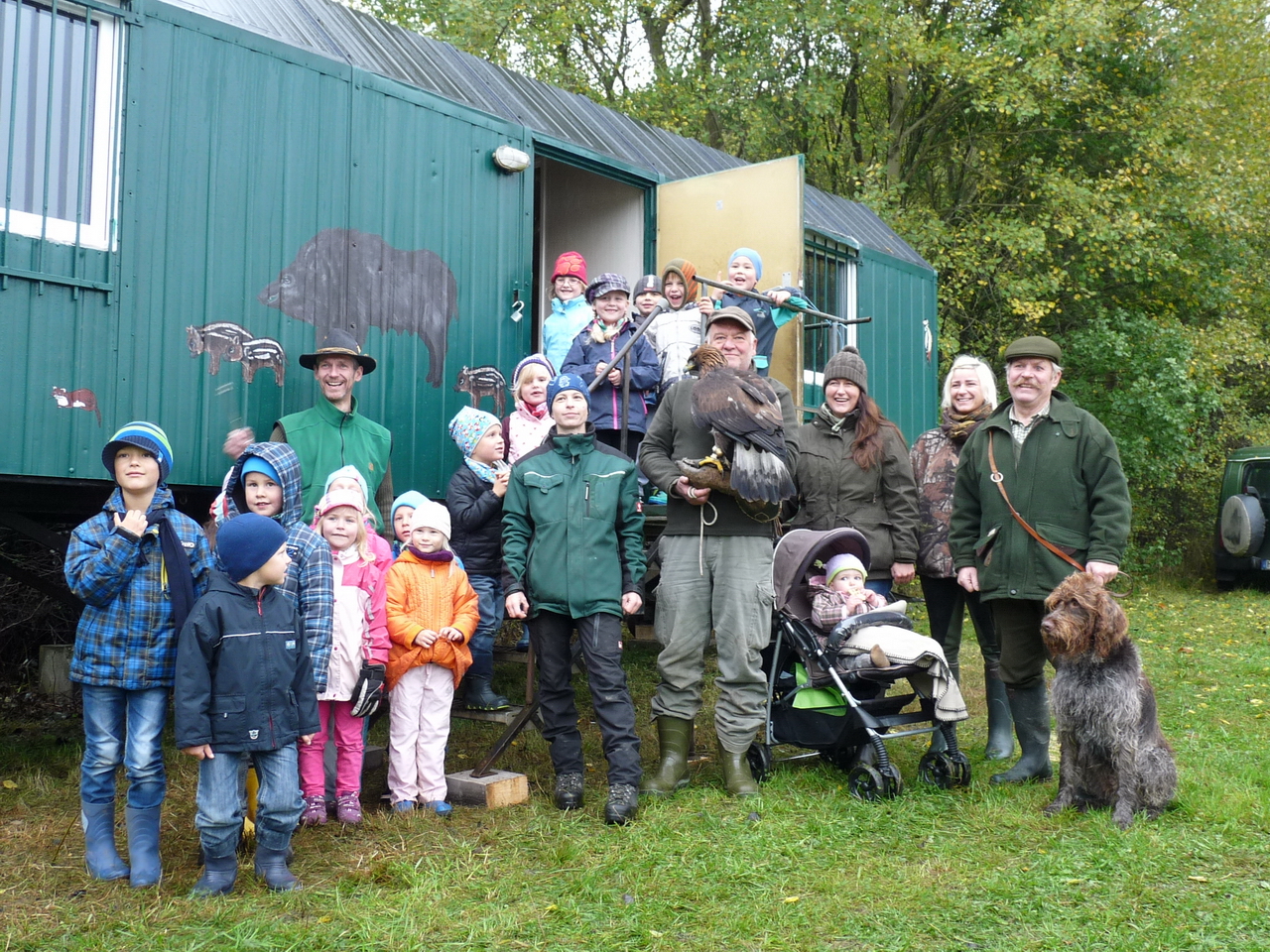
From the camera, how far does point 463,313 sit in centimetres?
598

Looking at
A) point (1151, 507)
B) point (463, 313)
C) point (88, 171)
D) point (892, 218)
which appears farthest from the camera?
point (1151, 507)

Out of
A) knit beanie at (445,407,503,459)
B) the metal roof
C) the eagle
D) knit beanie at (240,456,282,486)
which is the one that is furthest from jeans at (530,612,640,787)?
the metal roof

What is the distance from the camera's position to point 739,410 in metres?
4.46

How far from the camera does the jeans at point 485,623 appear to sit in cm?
530

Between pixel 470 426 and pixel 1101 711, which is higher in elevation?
pixel 470 426

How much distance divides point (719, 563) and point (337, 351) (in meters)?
2.01

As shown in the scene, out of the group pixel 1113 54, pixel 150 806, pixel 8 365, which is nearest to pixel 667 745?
pixel 150 806

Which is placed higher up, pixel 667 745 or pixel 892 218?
pixel 892 218

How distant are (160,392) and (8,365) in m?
0.61

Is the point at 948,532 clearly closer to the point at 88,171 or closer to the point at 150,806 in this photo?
the point at 150,806

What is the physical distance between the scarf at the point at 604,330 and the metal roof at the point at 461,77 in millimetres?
1328

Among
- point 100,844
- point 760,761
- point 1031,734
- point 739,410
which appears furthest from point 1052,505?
point 100,844

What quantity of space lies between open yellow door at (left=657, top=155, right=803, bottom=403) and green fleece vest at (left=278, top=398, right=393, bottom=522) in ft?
9.22

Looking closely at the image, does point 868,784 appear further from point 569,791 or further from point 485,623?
point 485,623
